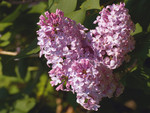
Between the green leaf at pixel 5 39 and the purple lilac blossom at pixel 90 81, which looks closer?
the purple lilac blossom at pixel 90 81

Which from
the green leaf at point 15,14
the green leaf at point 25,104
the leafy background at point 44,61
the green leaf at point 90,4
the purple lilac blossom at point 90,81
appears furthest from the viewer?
the green leaf at point 25,104

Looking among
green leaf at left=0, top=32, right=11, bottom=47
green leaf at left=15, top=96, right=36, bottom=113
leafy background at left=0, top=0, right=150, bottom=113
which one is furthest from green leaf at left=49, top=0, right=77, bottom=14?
green leaf at left=15, top=96, right=36, bottom=113

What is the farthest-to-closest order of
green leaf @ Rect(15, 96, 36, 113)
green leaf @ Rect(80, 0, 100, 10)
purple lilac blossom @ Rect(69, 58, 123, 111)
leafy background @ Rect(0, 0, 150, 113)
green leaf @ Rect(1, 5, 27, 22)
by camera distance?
green leaf @ Rect(15, 96, 36, 113), green leaf @ Rect(1, 5, 27, 22), leafy background @ Rect(0, 0, 150, 113), green leaf @ Rect(80, 0, 100, 10), purple lilac blossom @ Rect(69, 58, 123, 111)

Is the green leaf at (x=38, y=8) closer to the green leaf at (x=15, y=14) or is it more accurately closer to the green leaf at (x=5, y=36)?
the green leaf at (x=15, y=14)

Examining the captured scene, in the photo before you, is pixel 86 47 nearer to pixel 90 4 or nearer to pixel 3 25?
pixel 90 4

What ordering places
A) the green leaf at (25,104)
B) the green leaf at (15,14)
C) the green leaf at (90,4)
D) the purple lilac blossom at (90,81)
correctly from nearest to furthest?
the purple lilac blossom at (90,81) < the green leaf at (90,4) < the green leaf at (15,14) < the green leaf at (25,104)

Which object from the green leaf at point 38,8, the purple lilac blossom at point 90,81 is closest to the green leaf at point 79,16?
the purple lilac blossom at point 90,81

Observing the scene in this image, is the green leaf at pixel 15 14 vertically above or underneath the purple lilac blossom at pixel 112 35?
above

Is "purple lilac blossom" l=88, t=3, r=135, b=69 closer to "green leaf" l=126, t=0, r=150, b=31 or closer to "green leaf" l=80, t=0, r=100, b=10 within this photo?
"green leaf" l=80, t=0, r=100, b=10

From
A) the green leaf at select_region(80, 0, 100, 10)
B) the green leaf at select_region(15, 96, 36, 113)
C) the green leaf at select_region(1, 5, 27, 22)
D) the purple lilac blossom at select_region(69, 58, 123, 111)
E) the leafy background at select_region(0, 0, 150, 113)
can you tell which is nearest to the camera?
the purple lilac blossom at select_region(69, 58, 123, 111)
